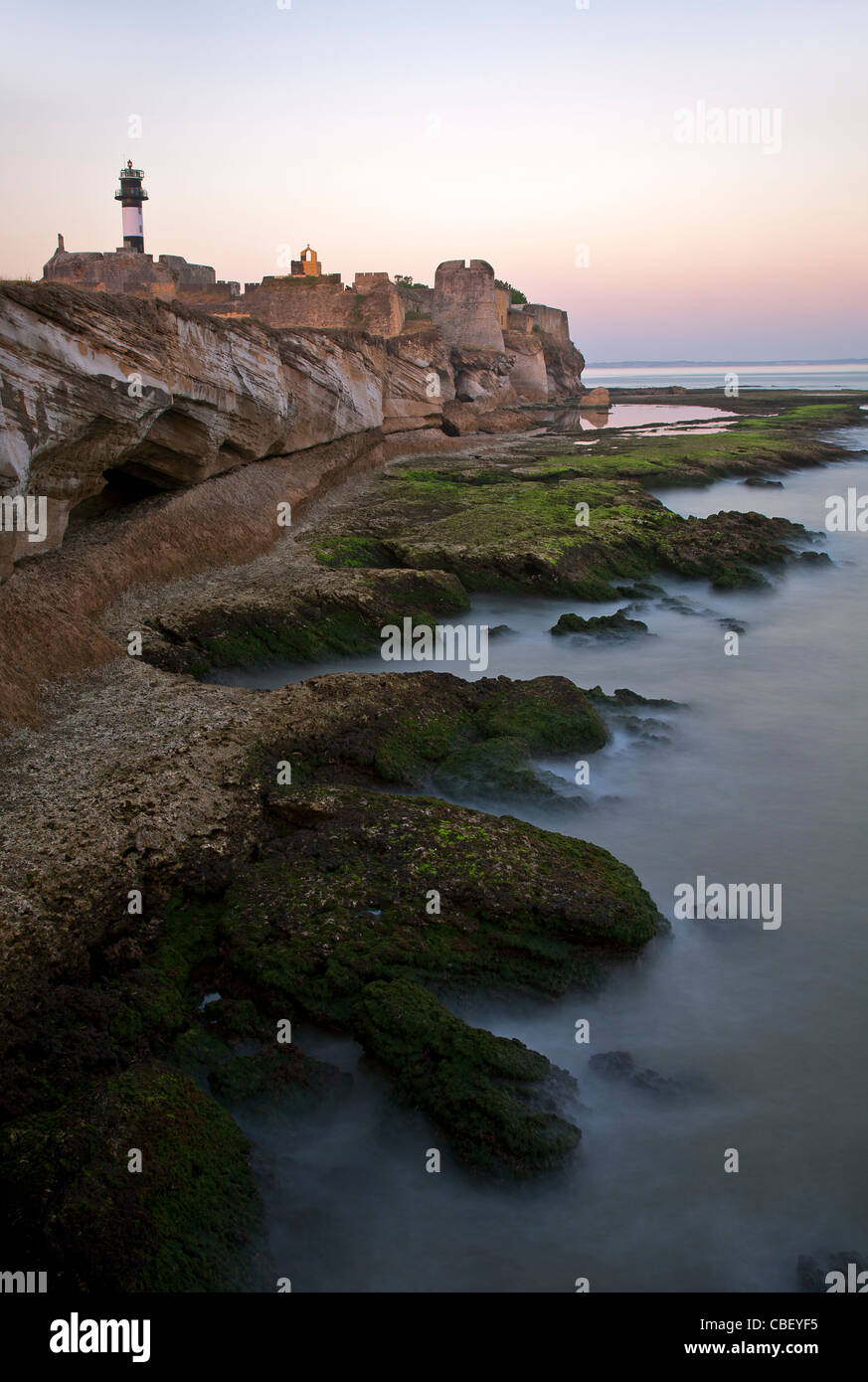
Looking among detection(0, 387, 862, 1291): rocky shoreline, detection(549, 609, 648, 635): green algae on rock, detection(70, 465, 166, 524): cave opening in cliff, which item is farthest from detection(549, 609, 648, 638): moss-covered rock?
detection(70, 465, 166, 524): cave opening in cliff

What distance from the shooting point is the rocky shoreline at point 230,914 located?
3434mm

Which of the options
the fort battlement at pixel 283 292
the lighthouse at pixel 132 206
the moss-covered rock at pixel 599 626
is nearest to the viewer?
the moss-covered rock at pixel 599 626

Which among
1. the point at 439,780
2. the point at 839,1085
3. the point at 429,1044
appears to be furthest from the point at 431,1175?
the point at 439,780

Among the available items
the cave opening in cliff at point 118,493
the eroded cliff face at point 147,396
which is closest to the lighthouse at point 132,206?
the eroded cliff face at point 147,396

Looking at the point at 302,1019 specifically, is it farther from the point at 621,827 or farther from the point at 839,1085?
the point at 621,827

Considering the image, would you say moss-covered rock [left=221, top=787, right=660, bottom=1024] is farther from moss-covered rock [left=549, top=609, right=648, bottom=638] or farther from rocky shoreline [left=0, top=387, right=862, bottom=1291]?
moss-covered rock [left=549, top=609, right=648, bottom=638]

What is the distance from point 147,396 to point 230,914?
6.02m

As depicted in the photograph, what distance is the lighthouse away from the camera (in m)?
53.7

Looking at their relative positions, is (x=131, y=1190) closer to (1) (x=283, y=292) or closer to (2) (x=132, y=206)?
(1) (x=283, y=292)

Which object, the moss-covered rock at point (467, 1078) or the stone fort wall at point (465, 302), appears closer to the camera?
the moss-covered rock at point (467, 1078)

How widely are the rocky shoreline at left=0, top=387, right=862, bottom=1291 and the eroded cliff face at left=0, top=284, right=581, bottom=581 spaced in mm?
1141

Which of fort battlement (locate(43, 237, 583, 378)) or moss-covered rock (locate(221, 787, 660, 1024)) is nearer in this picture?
moss-covered rock (locate(221, 787, 660, 1024))

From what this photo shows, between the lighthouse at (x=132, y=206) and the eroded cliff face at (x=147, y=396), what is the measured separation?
4136 centimetres

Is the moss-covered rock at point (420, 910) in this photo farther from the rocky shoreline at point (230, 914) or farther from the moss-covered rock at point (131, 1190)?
the moss-covered rock at point (131, 1190)
